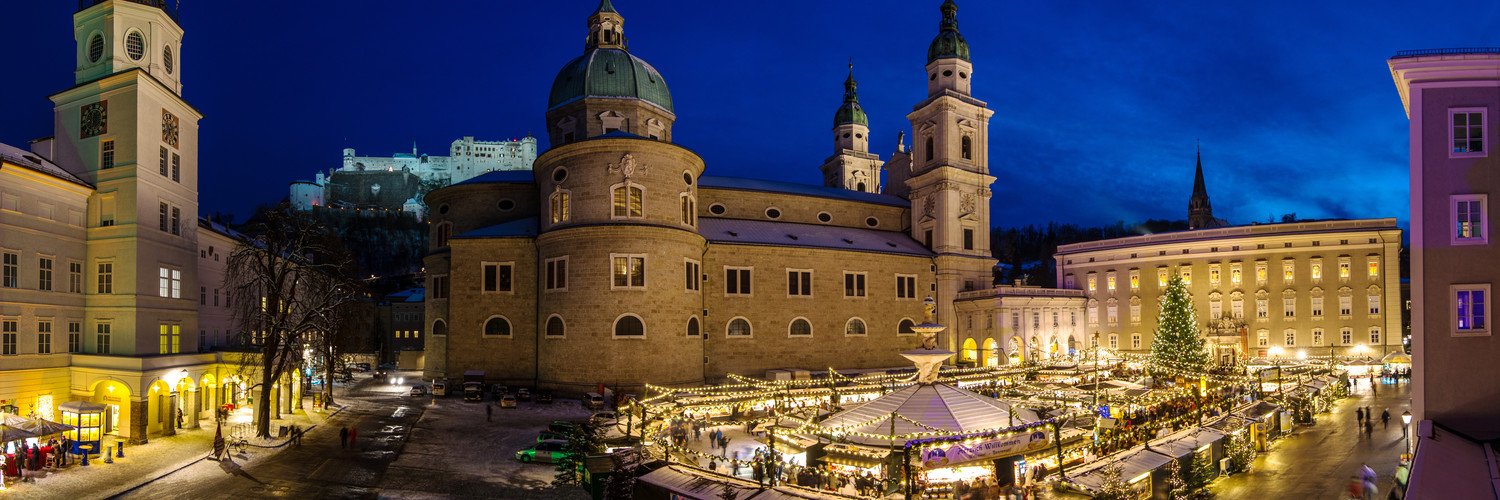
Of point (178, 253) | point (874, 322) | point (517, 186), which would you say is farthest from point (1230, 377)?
point (178, 253)

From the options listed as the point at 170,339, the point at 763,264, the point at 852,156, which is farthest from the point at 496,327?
the point at 852,156

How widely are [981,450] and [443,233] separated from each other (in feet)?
139

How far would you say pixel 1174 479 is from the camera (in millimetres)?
19328

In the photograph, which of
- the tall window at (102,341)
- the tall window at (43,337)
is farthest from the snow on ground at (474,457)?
the tall window at (43,337)

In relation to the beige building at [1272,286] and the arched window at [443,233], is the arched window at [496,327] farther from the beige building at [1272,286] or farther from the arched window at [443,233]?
the beige building at [1272,286]

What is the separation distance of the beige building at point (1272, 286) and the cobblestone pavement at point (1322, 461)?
23.9 m

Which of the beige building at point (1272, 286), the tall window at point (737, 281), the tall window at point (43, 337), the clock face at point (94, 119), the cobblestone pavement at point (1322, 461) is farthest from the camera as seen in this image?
the beige building at point (1272, 286)

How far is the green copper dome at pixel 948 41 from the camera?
194 feet

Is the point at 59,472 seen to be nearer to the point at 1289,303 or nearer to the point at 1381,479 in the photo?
the point at 1381,479

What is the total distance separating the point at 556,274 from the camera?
41.9 meters

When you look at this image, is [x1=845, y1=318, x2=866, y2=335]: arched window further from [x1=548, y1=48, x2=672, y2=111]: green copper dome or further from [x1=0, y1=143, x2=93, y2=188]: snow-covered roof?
[x1=0, y1=143, x2=93, y2=188]: snow-covered roof

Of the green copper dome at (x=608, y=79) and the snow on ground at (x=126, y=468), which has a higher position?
the green copper dome at (x=608, y=79)


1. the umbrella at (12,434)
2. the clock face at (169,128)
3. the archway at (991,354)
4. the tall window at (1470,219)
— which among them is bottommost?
the archway at (991,354)

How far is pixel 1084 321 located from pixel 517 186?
4257 cm
